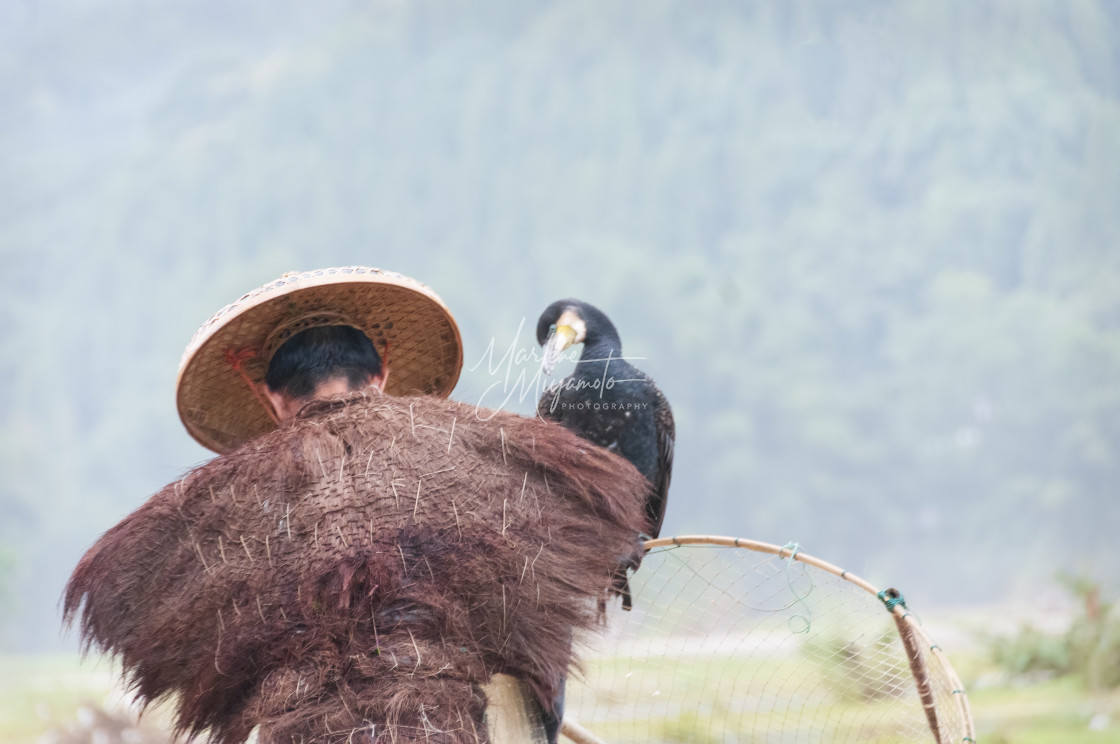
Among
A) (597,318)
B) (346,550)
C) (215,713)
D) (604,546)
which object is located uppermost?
(597,318)

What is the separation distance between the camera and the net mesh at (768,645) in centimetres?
121

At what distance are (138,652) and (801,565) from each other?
81 centimetres

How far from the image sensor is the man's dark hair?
46.1 inches

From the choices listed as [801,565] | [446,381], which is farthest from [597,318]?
[801,565]

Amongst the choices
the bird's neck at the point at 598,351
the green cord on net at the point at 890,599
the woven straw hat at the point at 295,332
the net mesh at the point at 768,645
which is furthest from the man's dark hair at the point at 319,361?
the green cord on net at the point at 890,599

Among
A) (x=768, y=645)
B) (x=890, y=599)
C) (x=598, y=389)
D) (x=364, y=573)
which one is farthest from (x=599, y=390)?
(x=364, y=573)

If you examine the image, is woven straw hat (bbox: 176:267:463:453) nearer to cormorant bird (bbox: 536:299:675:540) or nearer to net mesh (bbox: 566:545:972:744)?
cormorant bird (bbox: 536:299:675:540)

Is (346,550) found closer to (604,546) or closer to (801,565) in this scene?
(604,546)

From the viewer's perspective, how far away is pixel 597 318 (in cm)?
173

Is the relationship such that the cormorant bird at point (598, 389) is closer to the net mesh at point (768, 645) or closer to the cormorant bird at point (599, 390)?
the cormorant bird at point (599, 390)

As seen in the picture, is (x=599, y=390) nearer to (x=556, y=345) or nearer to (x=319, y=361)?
(x=556, y=345)

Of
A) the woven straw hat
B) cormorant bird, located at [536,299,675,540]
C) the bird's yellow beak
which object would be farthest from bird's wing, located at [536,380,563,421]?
the woven straw hat

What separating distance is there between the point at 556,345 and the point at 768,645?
70 centimetres

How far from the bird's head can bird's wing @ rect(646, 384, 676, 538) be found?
5.6 inches
